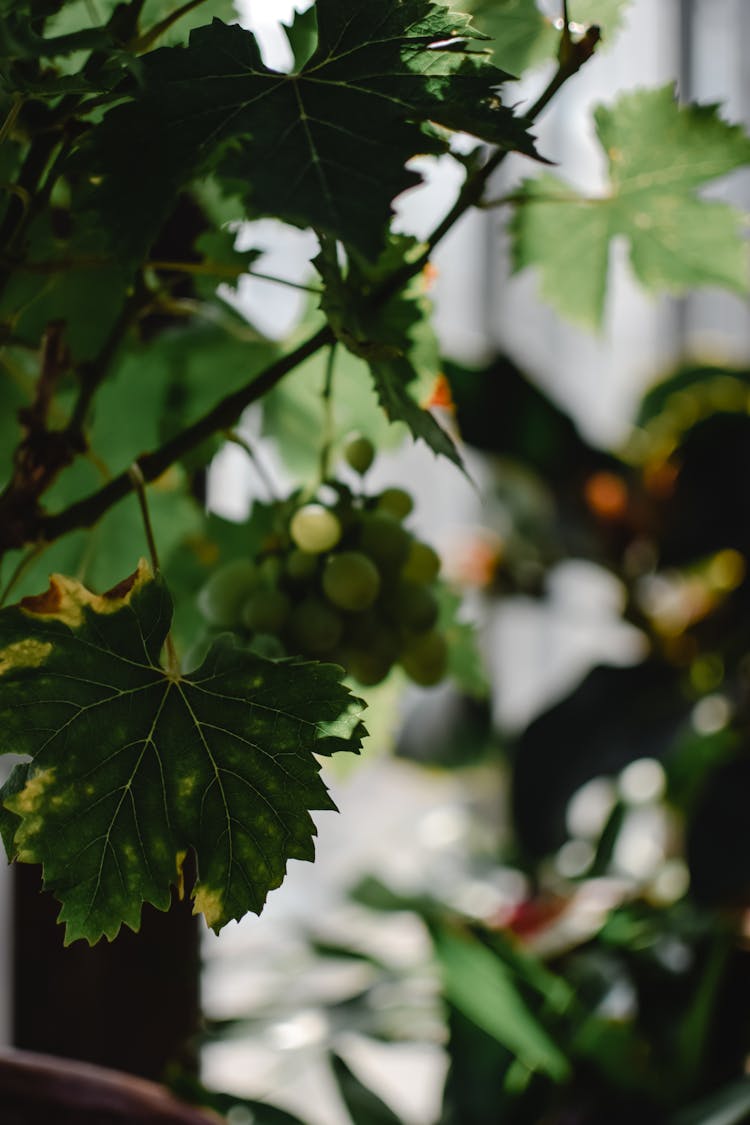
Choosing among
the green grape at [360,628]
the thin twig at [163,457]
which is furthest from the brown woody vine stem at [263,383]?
the green grape at [360,628]

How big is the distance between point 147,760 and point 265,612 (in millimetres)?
106

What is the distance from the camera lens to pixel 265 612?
0.39 m

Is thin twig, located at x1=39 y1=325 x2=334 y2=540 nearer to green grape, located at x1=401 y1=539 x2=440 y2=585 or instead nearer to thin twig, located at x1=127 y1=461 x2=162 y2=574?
thin twig, located at x1=127 y1=461 x2=162 y2=574

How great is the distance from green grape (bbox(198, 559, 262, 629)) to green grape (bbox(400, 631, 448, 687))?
0.08m

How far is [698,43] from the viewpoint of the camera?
181cm

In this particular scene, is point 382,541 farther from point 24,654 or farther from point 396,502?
point 24,654

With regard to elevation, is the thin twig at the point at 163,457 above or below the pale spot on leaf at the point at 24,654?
above

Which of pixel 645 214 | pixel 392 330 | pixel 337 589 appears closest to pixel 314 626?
pixel 337 589

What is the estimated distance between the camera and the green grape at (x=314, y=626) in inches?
15.4

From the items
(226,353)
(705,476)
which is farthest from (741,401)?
(226,353)

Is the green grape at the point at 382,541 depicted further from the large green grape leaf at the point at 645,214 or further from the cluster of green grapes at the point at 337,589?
the large green grape leaf at the point at 645,214

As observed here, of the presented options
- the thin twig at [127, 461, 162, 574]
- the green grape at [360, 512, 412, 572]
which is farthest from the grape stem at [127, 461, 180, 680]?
the green grape at [360, 512, 412, 572]

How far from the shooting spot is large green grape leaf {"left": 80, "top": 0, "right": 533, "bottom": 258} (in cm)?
24

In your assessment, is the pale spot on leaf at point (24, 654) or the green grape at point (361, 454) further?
the green grape at point (361, 454)
